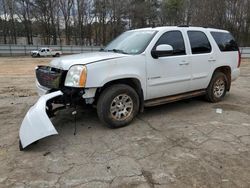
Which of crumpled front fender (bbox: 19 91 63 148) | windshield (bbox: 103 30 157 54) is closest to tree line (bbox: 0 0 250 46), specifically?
windshield (bbox: 103 30 157 54)

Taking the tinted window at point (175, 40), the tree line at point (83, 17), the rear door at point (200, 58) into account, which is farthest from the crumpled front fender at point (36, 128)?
the tree line at point (83, 17)

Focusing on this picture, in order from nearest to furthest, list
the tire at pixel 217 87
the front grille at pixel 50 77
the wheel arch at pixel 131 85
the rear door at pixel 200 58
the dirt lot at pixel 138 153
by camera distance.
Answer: the dirt lot at pixel 138 153, the front grille at pixel 50 77, the wheel arch at pixel 131 85, the rear door at pixel 200 58, the tire at pixel 217 87

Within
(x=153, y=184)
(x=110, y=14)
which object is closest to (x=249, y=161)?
(x=153, y=184)

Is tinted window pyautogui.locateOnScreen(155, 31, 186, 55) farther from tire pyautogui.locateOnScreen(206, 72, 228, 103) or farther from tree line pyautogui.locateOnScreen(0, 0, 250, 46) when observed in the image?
tree line pyautogui.locateOnScreen(0, 0, 250, 46)

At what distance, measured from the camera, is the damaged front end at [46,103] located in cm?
366

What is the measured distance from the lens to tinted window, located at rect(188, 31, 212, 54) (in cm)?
545

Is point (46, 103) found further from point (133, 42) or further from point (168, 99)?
point (168, 99)

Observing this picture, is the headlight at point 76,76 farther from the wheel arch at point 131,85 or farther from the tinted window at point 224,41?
the tinted window at point 224,41

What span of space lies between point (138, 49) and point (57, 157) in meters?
2.37

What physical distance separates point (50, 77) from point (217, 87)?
155 inches

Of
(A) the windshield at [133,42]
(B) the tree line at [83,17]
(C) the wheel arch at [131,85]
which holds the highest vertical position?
(B) the tree line at [83,17]

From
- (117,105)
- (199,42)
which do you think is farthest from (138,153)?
(199,42)

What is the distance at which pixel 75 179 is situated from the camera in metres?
2.94

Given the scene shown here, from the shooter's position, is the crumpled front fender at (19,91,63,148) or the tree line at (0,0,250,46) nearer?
the crumpled front fender at (19,91,63,148)
